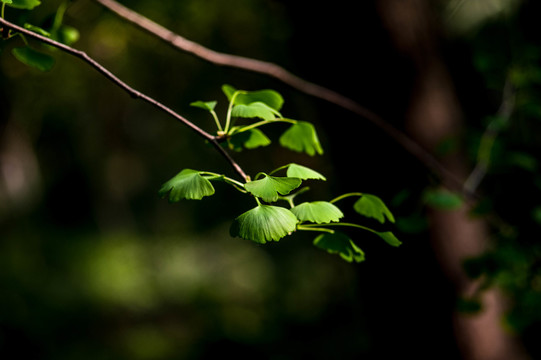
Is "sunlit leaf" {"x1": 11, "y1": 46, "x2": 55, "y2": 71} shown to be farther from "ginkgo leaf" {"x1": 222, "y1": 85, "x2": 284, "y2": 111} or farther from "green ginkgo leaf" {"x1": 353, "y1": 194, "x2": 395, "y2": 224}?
"green ginkgo leaf" {"x1": 353, "y1": 194, "x2": 395, "y2": 224}

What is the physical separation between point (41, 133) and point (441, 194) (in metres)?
8.94

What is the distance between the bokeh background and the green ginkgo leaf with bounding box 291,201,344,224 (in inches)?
15.8

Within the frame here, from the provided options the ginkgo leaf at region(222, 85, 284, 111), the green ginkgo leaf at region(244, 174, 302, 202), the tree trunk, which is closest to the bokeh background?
the tree trunk

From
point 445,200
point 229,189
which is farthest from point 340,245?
point 229,189

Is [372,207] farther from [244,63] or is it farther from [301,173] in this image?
[244,63]

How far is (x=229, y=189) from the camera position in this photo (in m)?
5.87

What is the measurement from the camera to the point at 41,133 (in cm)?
824

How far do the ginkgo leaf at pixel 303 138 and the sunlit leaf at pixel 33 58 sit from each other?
1.07 ft

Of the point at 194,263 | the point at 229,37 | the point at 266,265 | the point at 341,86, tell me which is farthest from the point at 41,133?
the point at 341,86

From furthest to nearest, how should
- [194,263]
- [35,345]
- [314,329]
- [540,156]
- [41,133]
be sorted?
1. [41,133]
2. [194,263]
3. [314,329]
4. [35,345]
5. [540,156]

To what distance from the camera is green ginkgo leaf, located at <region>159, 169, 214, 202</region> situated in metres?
0.37

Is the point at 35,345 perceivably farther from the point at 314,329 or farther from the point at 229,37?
the point at 229,37

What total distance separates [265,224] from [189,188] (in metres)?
0.08

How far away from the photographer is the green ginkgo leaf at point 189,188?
37 centimetres
